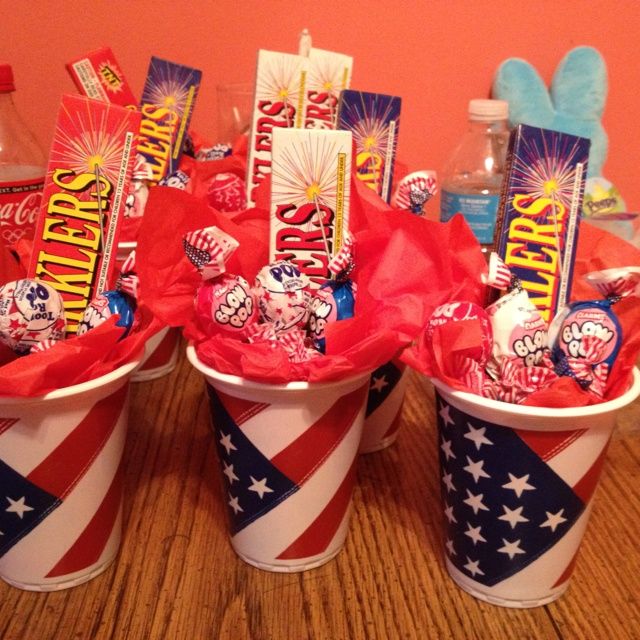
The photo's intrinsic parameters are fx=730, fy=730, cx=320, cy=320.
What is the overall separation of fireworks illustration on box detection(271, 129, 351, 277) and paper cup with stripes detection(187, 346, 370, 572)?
156 millimetres

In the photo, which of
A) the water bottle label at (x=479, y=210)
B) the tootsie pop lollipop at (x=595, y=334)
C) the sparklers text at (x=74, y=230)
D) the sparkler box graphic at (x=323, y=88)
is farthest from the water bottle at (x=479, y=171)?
the sparklers text at (x=74, y=230)

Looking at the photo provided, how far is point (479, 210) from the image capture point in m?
1.17

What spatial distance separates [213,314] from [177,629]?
284 millimetres

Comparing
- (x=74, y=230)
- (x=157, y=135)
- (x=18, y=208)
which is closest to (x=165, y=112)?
(x=157, y=135)

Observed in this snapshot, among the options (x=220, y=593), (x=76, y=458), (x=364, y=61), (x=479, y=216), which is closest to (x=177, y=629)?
(x=220, y=593)

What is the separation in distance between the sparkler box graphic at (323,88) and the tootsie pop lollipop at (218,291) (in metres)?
0.41

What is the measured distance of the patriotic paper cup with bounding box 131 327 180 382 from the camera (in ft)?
3.60

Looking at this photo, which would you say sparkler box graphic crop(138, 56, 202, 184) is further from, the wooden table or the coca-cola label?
the wooden table

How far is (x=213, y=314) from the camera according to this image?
675mm

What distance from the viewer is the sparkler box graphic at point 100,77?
1.04m

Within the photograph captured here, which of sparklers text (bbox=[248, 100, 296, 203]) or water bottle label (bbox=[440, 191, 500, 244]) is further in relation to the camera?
water bottle label (bbox=[440, 191, 500, 244])

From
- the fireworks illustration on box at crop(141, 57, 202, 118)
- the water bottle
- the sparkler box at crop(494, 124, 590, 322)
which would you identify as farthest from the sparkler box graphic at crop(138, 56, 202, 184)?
the sparkler box at crop(494, 124, 590, 322)

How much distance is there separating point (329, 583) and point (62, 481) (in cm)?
27

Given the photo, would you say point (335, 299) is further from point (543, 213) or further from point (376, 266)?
point (543, 213)
